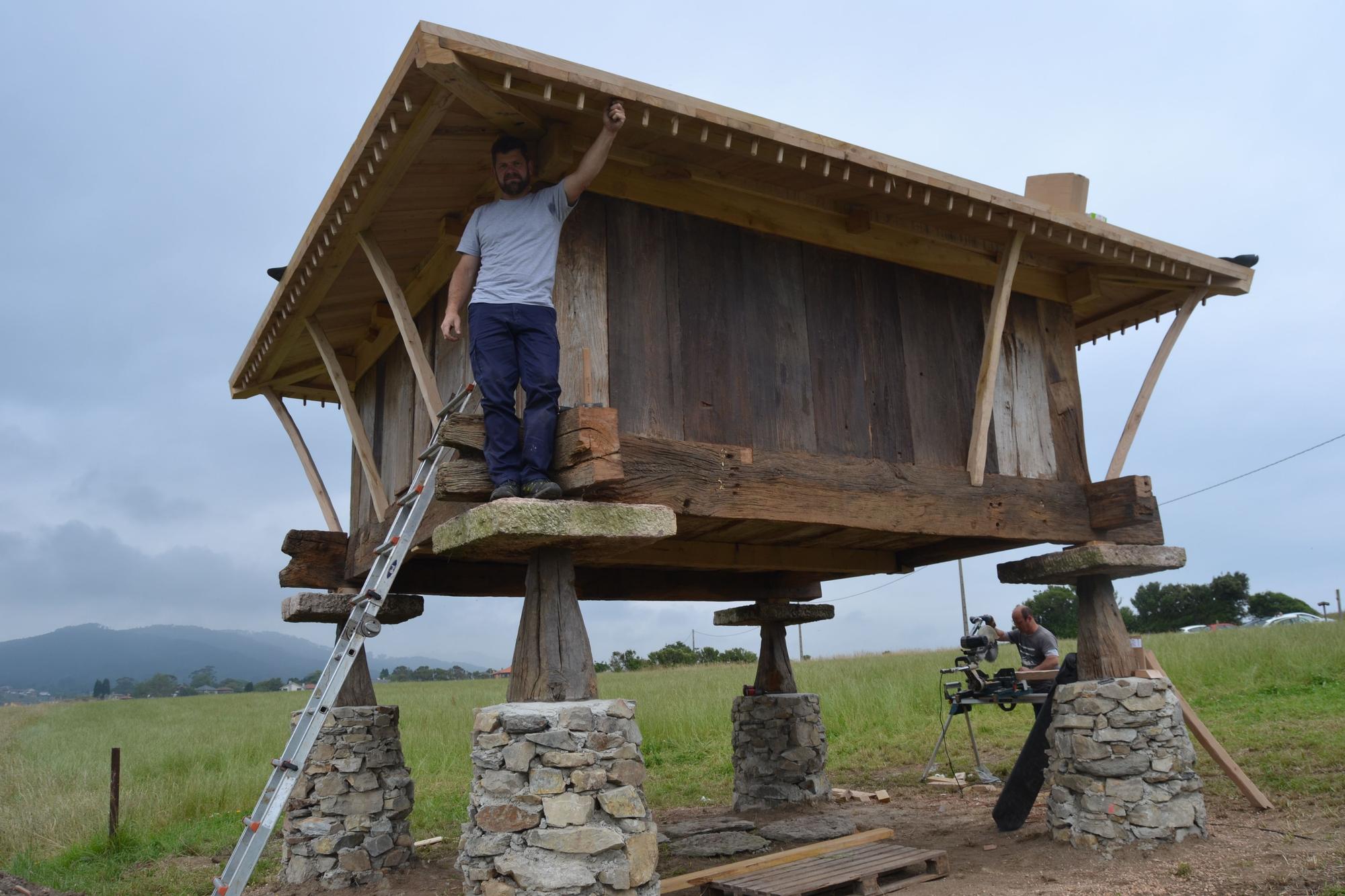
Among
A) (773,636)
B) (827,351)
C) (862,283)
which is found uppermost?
(862,283)

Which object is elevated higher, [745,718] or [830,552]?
[830,552]

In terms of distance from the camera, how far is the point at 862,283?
698 cm

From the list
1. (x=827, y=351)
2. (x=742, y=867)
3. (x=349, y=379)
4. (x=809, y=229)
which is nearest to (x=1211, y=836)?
(x=742, y=867)

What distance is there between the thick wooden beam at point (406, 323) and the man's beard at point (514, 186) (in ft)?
3.49

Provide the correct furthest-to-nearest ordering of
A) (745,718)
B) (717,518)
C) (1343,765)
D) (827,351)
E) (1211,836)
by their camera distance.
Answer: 1. (745,718)
2. (1343,765)
3. (1211,836)
4. (827,351)
5. (717,518)

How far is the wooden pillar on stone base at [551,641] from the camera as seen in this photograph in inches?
211

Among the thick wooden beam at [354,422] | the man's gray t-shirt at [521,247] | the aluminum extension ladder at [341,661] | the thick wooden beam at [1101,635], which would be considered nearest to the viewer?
the aluminum extension ladder at [341,661]

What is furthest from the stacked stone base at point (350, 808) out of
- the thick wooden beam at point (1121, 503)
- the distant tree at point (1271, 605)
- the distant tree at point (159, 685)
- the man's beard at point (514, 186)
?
the distant tree at point (159, 685)

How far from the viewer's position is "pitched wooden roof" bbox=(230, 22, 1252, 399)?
4984 millimetres

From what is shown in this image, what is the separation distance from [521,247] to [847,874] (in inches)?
192

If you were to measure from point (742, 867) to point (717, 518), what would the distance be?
10.0ft

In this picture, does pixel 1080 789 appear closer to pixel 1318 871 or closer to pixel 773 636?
pixel 1318 871

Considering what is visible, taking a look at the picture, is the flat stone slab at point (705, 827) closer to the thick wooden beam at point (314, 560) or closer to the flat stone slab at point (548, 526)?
the thick wooden beam at point (314, 560)

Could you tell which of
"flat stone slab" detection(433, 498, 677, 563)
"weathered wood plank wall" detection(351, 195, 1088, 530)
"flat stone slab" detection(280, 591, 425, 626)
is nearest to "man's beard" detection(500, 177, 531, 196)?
"weathered wood plank wall" detection(351, 195, 1088, 530)
